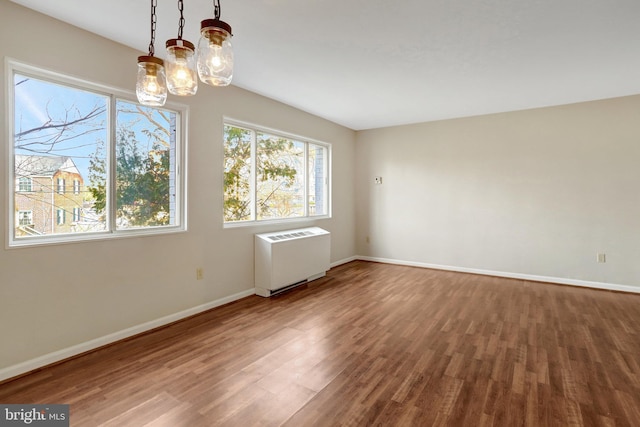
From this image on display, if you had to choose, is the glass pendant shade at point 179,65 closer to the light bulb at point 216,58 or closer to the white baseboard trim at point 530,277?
the light bulb at point 216,58

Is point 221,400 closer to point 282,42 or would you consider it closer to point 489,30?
point 282,42

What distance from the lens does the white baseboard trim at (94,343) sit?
2.24m

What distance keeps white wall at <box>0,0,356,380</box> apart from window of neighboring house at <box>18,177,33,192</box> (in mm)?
117

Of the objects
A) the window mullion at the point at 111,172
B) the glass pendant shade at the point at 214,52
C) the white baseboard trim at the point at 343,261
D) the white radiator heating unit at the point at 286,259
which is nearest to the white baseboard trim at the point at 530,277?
the white baseboard trim at the point at 343,261

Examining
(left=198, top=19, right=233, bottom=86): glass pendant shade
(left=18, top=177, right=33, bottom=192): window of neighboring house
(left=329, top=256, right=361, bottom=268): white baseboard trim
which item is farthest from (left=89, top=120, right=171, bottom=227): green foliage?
(left=329, top=256, right=361, bottom=268): white baseboard trim

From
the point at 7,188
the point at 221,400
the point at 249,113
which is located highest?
the point at 249,113

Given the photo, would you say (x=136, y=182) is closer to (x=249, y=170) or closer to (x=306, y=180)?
(x=249, y=170)

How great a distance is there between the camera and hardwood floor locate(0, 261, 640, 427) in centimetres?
186

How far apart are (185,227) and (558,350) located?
363 centimetres

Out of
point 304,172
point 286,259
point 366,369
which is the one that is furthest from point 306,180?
point 366,369

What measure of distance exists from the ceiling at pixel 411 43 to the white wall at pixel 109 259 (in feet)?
0.66

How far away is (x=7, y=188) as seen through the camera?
7.26 feet

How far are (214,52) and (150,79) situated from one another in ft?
1.29

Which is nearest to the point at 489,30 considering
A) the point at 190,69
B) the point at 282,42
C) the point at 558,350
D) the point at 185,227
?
Answer: the point at 282,42
